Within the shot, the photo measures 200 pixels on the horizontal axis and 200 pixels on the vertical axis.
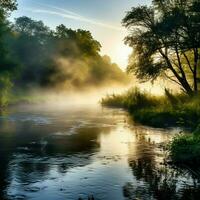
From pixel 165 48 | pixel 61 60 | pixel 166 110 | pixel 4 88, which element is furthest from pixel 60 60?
pixel 166 110

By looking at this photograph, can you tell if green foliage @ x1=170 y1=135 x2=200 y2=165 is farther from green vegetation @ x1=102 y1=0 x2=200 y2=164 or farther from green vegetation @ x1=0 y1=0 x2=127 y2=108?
green vegetation @ x1=0 y1=0 x2=127 y2=108

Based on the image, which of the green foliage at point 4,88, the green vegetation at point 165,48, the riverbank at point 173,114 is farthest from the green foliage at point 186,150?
the green foliage at point 4,88

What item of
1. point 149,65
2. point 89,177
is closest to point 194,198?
point 89,177

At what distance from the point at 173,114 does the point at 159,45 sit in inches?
588

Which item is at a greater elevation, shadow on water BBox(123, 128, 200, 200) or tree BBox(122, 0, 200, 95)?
tree BBox(122, 0, 200, 95)

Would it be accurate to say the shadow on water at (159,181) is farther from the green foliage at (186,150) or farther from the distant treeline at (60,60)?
the distant treeline at (60,60)

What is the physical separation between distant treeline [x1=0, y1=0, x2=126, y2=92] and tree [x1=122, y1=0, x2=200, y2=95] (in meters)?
37.6

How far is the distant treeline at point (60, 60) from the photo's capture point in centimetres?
9706

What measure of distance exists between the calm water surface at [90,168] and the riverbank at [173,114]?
41.7 inches

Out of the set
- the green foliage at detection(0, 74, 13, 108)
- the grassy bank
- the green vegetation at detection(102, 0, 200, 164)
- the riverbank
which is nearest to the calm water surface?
the riverbank

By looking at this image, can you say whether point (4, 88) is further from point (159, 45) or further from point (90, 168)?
point (90, 168)

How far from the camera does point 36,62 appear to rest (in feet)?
321

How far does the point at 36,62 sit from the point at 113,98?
126ft

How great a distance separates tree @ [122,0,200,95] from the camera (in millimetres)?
45156
